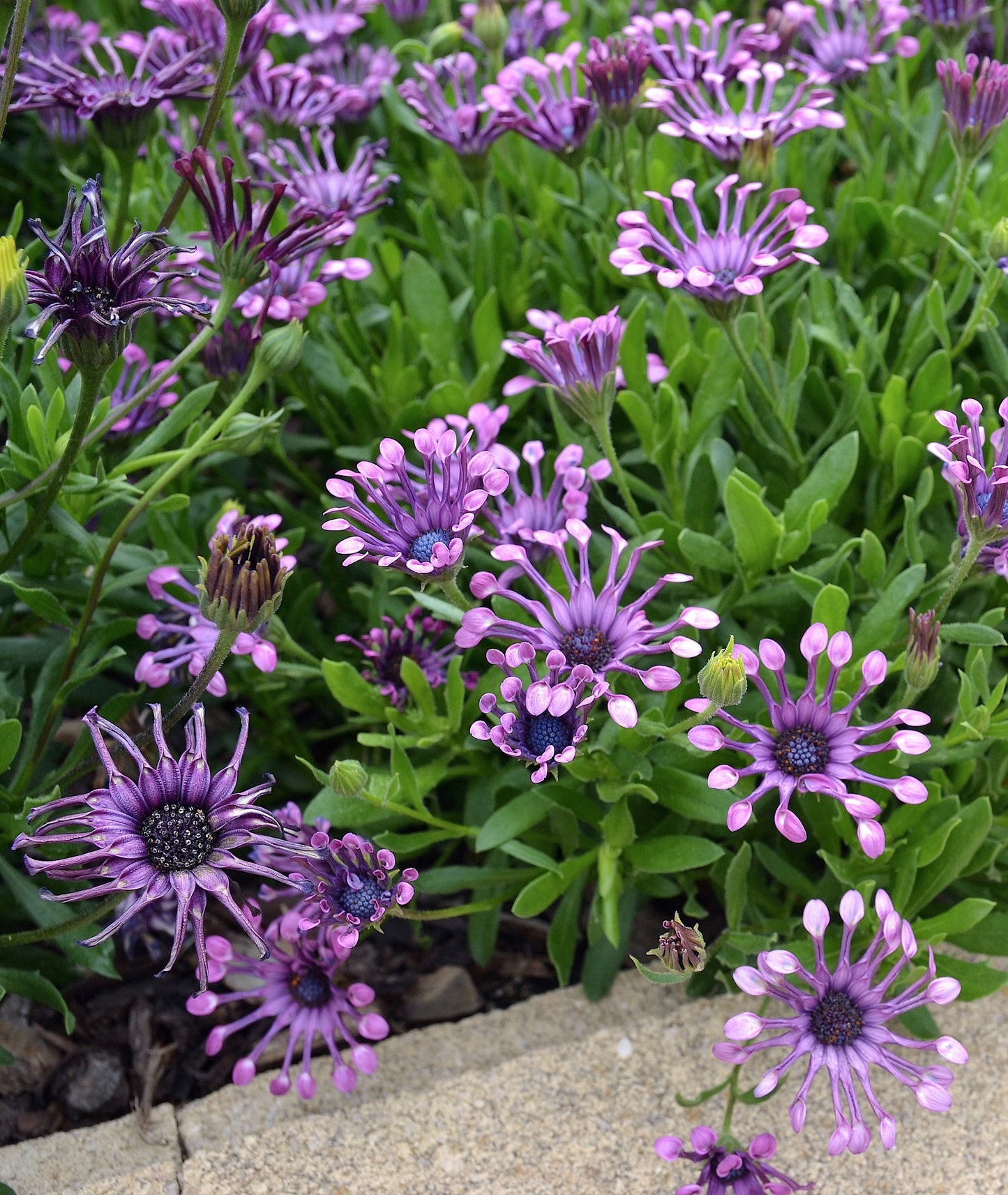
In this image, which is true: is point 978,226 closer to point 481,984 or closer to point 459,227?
point 459,227

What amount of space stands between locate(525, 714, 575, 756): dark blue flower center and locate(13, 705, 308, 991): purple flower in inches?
12.0

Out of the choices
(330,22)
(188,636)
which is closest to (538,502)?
(188,636)

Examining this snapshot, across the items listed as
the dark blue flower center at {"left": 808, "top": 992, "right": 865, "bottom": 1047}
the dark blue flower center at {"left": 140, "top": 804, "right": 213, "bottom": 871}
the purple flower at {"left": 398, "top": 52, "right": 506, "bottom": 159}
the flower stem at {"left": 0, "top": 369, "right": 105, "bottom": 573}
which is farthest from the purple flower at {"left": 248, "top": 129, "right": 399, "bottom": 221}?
the dark blue flower center at {"left": 808, "top": 992, "right": 865, "bottom": 1047}

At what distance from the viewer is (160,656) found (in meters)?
1.73

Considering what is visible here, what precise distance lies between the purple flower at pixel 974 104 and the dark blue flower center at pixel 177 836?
1510 millimetres

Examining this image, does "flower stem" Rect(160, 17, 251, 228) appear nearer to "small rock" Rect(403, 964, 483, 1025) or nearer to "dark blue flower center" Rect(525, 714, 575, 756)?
"dark blue flower center" Rect(525, 714, 575, 756)

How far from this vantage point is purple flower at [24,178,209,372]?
1.41 meters

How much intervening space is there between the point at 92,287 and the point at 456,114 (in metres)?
1.05

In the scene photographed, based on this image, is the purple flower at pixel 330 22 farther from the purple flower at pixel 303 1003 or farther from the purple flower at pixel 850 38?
the purple flower at pixel 303 1003

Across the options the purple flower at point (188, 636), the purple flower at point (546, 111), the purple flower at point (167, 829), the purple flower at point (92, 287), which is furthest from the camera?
the purple flower at point (546, 111)

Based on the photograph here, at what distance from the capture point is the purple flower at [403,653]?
5.91ft

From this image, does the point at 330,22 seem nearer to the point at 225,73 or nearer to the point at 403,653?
the point at 225,73

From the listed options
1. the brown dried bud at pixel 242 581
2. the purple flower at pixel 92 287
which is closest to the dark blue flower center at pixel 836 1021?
the brown dried bud at pixel 242 581

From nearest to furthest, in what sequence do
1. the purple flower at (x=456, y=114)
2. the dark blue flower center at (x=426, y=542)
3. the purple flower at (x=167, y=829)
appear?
the purple flower at (x=167, y=829) < the dark blue flower center at (x=426, y=542) < the purple flower at (x=456, y=114)
